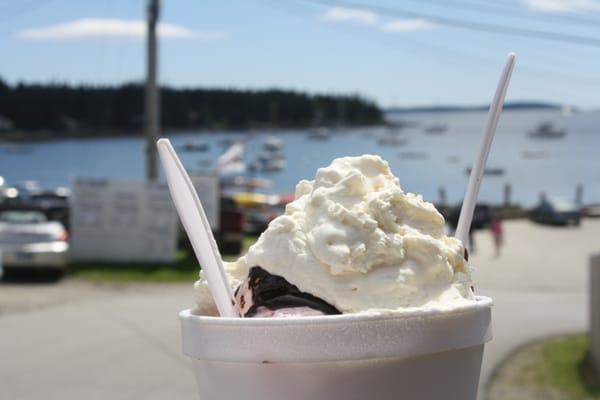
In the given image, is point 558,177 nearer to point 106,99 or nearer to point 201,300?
point 106,99

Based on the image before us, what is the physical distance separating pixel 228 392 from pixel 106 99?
2817cm

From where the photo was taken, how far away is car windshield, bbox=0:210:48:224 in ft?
53.1

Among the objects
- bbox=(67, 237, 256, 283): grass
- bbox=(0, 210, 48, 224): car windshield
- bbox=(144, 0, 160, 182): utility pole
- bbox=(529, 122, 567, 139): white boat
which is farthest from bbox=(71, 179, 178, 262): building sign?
bbox=(529, 122, 567, 139): white boat

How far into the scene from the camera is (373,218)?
1.45 meters

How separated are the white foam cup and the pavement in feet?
9.73

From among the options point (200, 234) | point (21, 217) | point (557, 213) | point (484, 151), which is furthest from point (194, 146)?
point (200, 234)

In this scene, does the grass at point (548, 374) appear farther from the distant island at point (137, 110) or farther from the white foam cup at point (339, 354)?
the distant island at point (137, 110)

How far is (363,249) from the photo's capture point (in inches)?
54.9

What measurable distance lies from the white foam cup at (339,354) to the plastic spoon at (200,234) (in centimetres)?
5

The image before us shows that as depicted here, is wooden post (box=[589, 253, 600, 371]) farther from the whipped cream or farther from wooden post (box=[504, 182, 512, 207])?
wooden post (box=[504, 182, 512, 207])

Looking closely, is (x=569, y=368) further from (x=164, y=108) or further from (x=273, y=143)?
(x=164, y=108)

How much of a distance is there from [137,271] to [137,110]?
349 inches

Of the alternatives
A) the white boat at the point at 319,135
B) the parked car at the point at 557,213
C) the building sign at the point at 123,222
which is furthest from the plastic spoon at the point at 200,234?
the parked car at the point at 557,213

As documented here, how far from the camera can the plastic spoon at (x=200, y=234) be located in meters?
1.39
